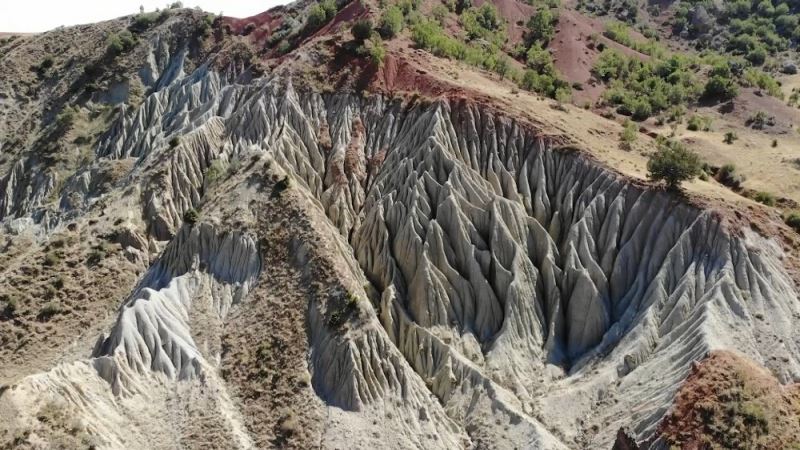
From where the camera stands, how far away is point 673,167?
42469 mm

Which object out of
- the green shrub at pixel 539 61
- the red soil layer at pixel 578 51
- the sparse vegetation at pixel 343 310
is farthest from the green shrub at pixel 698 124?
Answer: the sparse vegetation at pixel 343 310

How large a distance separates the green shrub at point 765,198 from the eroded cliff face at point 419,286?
26.4ft

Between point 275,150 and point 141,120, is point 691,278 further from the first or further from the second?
point 141,120

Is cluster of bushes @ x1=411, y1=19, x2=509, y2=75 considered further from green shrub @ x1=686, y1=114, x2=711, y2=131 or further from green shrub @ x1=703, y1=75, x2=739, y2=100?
green shrub @ x1=703, y1=75, x2=739, y2=100

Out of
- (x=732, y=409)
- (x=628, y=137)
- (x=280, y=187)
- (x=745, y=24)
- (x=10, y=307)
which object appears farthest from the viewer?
(x=745, y=24)

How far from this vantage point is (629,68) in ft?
240

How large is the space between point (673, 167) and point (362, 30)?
28.2 metres

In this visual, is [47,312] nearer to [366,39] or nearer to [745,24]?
[366,39]

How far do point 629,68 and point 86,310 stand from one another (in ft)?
189

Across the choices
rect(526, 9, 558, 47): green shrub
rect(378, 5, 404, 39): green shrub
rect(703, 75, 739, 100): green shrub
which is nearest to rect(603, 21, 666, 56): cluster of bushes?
rect(526, 9, 558, 47): green shrub

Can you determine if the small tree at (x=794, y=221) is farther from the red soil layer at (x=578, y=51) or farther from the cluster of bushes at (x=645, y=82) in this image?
the red soil layer at (x=578, y=51)

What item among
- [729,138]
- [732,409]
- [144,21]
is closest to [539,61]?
[729,138]

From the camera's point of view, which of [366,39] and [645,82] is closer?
[366,39]

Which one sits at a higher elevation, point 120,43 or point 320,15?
point 320,15
